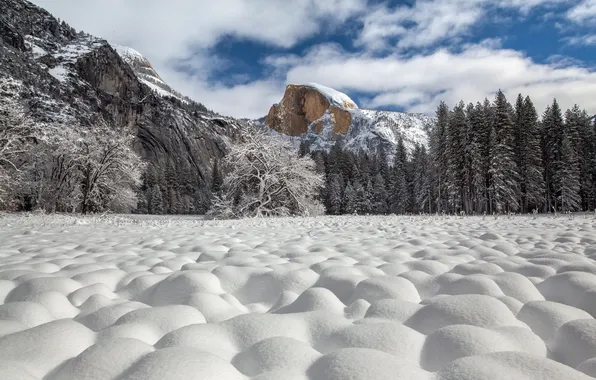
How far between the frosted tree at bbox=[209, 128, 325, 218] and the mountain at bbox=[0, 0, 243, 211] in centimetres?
5538

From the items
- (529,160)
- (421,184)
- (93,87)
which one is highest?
(93,87)

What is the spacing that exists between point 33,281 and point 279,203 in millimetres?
16988

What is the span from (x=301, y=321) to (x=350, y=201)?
50.7 m

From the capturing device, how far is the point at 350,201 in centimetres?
5188

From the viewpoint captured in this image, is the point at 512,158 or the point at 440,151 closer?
the point at 512,158

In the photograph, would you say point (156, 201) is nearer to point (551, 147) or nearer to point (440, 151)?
point (440, 151)

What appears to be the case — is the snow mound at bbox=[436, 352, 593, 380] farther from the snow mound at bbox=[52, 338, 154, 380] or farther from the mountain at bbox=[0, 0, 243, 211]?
the mountain at bbox=[0, 0, 243, 211]

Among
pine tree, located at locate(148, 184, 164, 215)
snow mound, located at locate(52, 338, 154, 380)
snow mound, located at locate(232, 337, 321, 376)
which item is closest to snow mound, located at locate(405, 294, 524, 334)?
snow mound, located at locate(232, 337, 321, 376)

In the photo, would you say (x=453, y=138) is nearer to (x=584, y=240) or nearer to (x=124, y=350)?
(x=584, y=240)

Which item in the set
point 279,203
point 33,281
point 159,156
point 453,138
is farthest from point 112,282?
point 159,156

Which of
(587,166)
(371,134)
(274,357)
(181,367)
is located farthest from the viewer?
(371,134)

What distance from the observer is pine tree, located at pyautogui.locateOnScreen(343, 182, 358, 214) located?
51531 millimetres

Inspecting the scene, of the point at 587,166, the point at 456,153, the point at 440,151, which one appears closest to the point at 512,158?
the point at 456,153

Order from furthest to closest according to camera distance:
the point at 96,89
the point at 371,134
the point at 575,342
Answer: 1. the point at 371,134
2. the point at 96,89
3. the point at 575,342
